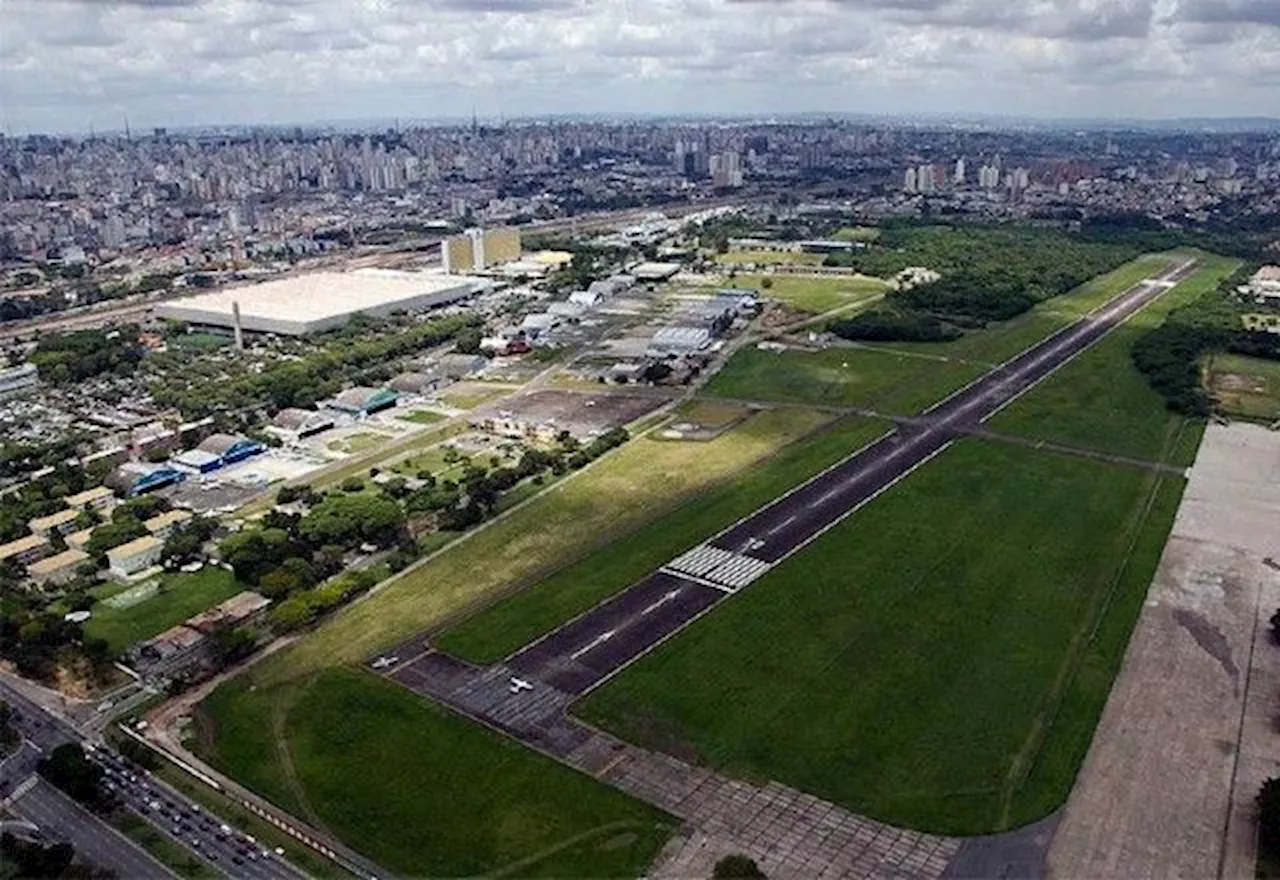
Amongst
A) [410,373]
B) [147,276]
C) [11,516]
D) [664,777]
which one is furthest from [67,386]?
[664,777]

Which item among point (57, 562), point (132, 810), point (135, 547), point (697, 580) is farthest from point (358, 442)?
point (132, 810)

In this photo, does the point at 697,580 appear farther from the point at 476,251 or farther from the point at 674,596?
the point at 476,251

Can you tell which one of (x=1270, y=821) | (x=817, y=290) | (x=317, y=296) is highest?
(x=317, y=296)

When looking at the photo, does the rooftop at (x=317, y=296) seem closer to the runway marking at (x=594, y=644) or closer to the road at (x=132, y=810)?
the runway marking at (x=594, y=644)

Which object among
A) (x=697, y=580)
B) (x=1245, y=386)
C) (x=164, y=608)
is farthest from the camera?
(x=1245, y=386)

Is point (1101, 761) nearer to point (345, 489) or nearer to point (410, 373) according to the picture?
point (345, 489)

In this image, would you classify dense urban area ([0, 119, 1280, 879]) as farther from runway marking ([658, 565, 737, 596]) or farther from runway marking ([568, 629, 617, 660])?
runway marking ([658, 565, 737, 596])
